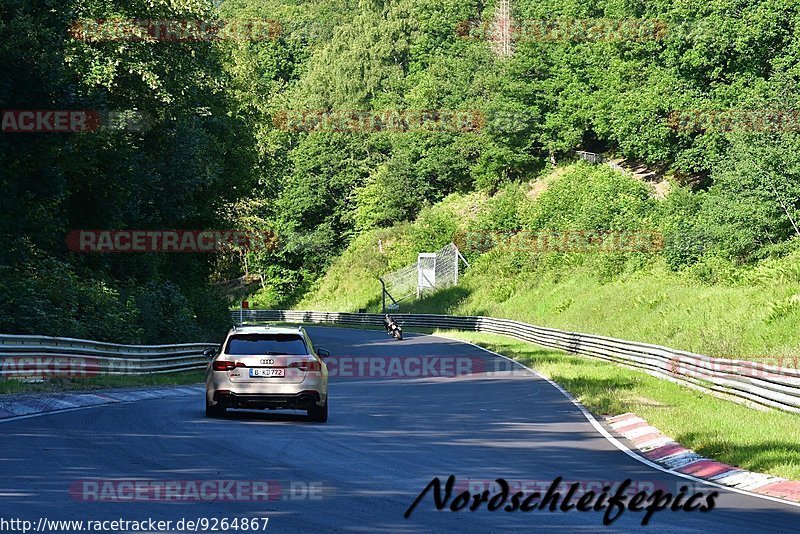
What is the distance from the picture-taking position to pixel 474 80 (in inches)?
3595

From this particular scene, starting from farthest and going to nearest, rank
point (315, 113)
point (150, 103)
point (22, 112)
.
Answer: point (315, 113), point (150, 103), point (22, 112)

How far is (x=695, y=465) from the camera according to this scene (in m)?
13.6

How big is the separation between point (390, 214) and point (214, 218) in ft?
151

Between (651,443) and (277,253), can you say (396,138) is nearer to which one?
(277,253)

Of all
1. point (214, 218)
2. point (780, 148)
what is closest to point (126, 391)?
point (214, 218)

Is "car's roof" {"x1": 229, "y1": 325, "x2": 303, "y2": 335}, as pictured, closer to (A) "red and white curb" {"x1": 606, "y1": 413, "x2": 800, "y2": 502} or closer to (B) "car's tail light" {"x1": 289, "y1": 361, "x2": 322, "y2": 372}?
(B) "car's tail light" {"x1": 289, "y1": 361, "x2": 322, "y2": 372}

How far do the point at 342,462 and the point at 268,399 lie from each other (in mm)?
4837
